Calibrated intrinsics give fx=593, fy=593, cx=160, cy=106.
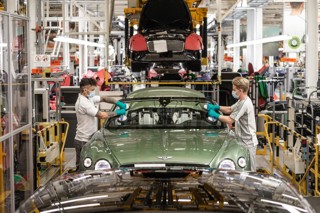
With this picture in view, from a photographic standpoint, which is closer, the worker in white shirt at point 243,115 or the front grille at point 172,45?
the worker in white shirt at point 243,115

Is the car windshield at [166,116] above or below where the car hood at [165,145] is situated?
above

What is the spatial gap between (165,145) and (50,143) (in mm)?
4119

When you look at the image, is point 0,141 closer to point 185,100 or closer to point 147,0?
point 185,100

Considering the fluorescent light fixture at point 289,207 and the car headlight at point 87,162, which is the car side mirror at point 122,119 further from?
the fluorescent light fixture at point 289,207

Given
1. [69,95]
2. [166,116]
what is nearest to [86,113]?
[166,116]

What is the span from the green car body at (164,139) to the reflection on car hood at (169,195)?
3.06 m

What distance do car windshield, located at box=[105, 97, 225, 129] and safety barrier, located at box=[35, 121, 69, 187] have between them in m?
1.77

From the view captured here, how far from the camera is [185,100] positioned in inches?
330

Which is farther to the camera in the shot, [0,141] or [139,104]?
[139,104]

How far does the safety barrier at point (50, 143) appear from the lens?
967 centimetres

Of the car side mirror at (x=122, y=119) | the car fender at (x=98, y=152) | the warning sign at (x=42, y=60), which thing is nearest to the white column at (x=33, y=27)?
the warning sign at (x=42, y=60)

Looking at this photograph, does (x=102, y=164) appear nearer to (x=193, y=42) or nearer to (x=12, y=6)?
(x=12, y=6)

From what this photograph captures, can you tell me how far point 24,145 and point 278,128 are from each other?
16.1ft

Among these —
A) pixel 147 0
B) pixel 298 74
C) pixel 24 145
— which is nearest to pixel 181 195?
pixel 24 145
